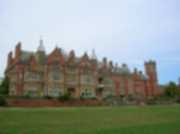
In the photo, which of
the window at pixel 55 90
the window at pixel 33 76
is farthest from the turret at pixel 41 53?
the window at pixel 55 90

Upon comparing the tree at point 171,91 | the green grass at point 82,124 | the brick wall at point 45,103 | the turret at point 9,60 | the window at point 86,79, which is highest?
the turret at point 9,60

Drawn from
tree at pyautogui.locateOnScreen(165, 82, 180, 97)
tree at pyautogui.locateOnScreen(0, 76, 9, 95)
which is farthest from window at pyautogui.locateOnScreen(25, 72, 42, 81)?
tree at pyautogui.locateOnScreen(165, 82, 180, 97)

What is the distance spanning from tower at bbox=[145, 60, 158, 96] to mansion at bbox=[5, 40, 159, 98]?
11206mm

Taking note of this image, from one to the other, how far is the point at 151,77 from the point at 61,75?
1623 inches

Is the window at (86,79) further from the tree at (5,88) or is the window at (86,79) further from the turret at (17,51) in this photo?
the tree at (5,88)

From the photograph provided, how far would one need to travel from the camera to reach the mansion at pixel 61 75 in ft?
164

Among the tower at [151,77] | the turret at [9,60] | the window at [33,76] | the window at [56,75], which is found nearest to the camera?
the window at [33,76]

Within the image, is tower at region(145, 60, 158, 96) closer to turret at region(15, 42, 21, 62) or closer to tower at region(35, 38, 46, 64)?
tower at region(35, 38, 46, 64)

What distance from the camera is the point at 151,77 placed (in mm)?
80750

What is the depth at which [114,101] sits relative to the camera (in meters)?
51.7

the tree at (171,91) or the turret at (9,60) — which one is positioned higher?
the turret at (9,60)

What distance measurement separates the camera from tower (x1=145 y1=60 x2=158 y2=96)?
7919 cm

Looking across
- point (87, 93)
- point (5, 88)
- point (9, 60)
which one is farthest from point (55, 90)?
point (9, 60)

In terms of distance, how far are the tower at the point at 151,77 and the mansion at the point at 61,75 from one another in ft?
36.8
